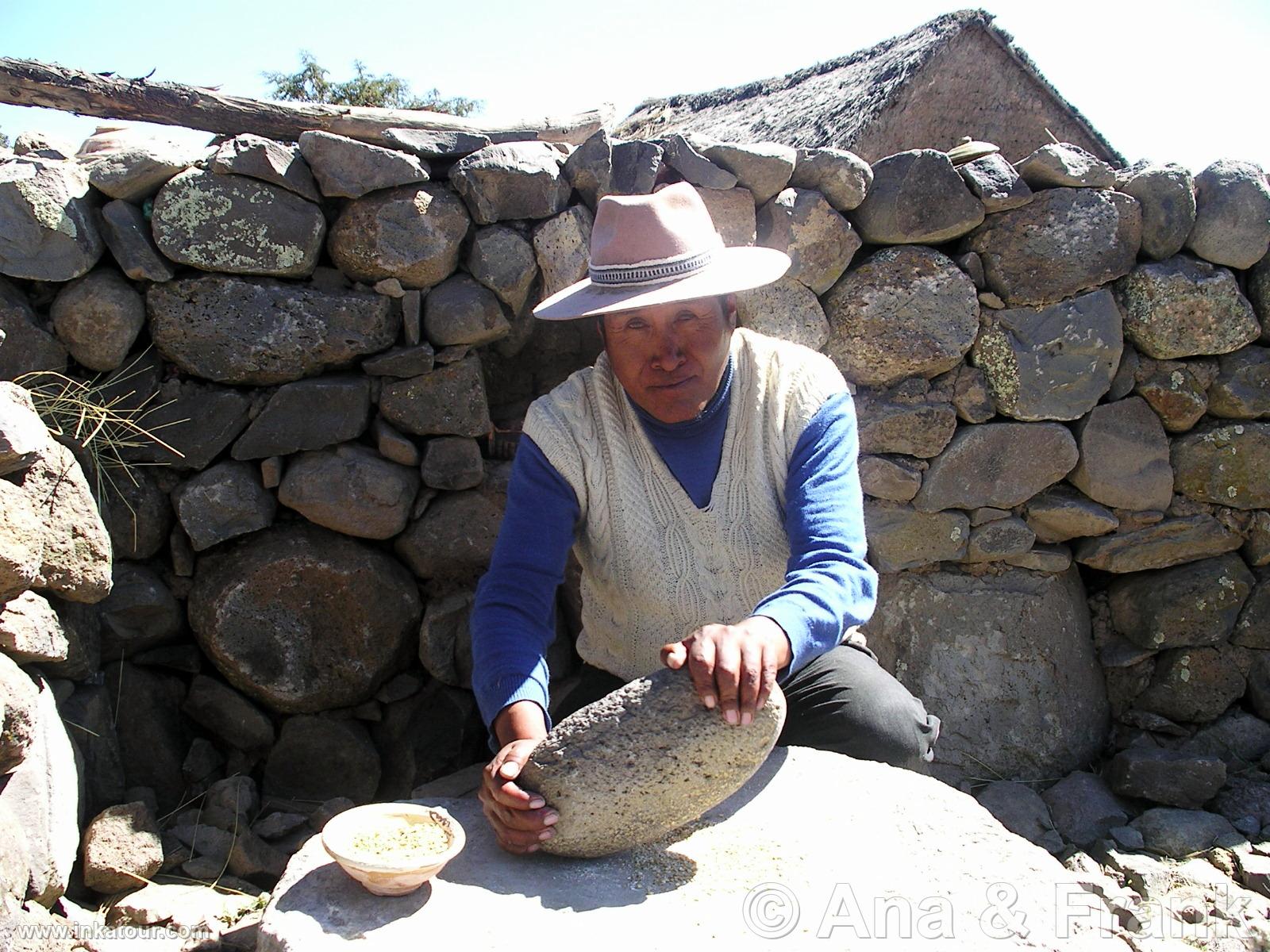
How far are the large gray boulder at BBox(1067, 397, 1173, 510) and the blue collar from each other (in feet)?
5.10

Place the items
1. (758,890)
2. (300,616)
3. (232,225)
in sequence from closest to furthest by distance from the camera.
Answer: (758,890) < (232,225) < (300,616)

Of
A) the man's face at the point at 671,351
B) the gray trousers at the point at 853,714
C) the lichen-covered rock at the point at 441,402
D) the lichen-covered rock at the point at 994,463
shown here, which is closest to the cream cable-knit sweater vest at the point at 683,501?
the man's face at the point at 671,351

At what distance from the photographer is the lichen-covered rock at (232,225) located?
9.75 ft

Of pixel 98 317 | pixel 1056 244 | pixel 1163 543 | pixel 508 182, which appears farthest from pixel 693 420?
pixel 1163 543

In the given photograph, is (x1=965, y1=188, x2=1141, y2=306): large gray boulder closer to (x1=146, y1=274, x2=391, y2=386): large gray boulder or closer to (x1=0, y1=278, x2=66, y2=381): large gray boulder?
(x1=146, y1=274, x2=391, y2=386): large gray boulder

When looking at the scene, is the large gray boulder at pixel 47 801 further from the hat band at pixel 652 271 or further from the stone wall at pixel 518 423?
the hat band at pixel 652 271

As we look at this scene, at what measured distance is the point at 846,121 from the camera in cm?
371

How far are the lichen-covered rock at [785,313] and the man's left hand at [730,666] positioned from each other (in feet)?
5.08

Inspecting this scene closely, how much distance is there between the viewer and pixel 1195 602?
3670mm

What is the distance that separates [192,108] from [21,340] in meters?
0.86

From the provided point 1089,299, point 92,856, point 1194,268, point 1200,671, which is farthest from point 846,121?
point 92,856

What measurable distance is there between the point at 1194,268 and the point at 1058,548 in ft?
3.38

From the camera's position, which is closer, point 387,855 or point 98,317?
point 387,855

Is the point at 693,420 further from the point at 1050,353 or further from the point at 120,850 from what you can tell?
the point at 120,850
